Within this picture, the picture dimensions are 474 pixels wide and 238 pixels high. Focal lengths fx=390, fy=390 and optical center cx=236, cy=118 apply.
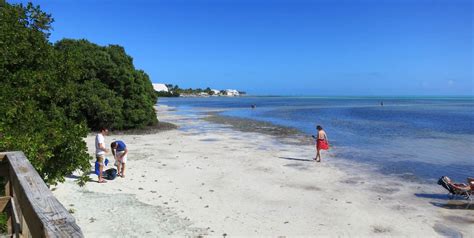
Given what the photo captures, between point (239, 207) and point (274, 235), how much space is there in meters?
2.03

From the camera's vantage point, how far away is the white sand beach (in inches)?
336

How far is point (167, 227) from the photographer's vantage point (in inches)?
333

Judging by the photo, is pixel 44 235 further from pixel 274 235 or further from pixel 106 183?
pixel 106 183

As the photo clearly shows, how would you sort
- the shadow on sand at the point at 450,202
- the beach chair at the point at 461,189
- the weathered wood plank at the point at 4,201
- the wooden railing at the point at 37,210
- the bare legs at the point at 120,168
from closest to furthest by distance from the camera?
the wooden railing at the point at 37,210, the weathered wood plank at the point at 4,201, the shadow on sand at the point at 450,202, the beach chair at the point at 461,189, the bare legs at the point at 120,168

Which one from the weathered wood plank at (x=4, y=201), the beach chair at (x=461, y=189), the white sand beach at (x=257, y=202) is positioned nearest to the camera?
the weathered wood plank at (x=4, y=201)

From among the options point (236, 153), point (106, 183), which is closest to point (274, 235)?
point (106, 183)

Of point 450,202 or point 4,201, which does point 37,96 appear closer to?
point 4,201

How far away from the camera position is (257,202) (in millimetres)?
10625

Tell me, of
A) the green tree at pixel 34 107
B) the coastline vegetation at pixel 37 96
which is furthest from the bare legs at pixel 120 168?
the green tree at pixel 34 107

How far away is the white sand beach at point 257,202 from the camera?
8547 millimetres

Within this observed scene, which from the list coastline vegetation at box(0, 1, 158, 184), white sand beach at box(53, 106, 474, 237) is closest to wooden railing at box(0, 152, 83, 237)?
coastline vegetation at box(0, 1, 158, 184)

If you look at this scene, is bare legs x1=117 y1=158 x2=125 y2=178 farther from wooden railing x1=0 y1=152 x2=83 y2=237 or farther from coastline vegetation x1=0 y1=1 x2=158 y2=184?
wooden railing x1=0 y1=152 x2=83 y2=237

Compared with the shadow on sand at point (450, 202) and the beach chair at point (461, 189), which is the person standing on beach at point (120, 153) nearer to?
the shadow on sand at point (450, 202)

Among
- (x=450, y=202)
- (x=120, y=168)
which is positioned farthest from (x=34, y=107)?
(x=450, y=202)
